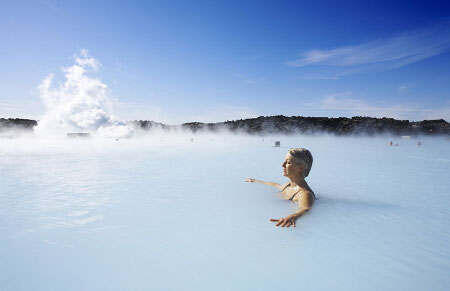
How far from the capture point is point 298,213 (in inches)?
194

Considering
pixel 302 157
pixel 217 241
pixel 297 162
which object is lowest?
pixel 217 241

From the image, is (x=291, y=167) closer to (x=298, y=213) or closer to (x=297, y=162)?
(x=297, y=162)

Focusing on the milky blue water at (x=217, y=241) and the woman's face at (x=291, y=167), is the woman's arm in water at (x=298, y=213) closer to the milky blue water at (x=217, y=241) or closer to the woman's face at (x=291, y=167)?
the milky blue water at (x=217, y=241)

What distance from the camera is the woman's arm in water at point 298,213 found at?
4572 millimetres

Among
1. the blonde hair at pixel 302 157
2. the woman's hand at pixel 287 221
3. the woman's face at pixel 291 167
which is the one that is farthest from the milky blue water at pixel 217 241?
the blonde hair at pixel 302 157

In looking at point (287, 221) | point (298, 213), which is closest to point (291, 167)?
point (298, 213)

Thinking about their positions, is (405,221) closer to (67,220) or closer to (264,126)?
(67,220)

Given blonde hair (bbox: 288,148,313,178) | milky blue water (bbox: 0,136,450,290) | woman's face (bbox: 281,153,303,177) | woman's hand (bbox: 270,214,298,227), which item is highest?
blonde hair (bbox: 288,148,313,178)

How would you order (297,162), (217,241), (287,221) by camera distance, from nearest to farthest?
(217,241) < (287,221) < (297,162)

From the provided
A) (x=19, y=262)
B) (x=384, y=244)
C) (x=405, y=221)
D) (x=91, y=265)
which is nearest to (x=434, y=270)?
(x=384, y=244)

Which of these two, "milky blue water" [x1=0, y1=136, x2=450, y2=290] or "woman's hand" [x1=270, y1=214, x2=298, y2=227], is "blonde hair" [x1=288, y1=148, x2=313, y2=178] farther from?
"woman's hand" [x1=270, y1=214, x2=298, y2=227]

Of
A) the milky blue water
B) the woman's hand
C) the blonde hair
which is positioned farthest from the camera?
the blonde hair

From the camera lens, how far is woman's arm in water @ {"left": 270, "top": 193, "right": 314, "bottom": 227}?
4.57 metres

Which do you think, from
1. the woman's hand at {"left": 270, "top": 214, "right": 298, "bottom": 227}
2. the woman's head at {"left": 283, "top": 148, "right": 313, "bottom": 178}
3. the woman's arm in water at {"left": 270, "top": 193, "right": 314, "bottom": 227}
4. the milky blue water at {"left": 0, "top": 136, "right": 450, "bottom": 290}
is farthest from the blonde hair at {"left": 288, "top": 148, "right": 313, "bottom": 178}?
the woman's hand at {"left": 270, "top": 214, "right": 298, "bottom": 227}
